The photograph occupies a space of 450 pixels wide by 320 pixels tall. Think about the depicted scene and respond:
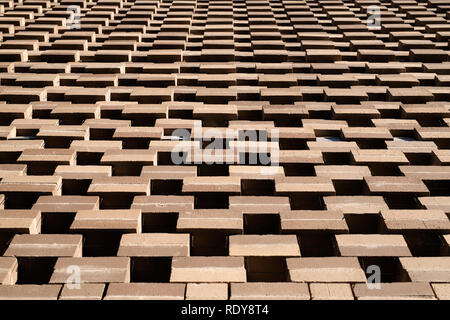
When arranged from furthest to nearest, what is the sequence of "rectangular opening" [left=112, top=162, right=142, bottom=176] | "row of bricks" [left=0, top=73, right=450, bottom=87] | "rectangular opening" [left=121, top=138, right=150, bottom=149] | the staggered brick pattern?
"row of bricks" [left=0, top=73, right=450, bottom=87], "rectangular opening" [left=121, top=138, right=150, bottom=149], "rectangular opening" [left=112, top=162, right=142, bottom=176], the staggered brick pattern

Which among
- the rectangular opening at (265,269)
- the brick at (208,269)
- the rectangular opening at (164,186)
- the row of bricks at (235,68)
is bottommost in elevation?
the rectangular opening at (265,269)

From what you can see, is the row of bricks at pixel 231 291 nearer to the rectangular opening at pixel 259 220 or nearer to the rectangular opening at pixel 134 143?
the rectangular opening at pixel 259 220

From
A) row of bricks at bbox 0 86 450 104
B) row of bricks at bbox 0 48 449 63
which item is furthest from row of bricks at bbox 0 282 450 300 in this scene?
row of bricks at bbox 0 48 449 63

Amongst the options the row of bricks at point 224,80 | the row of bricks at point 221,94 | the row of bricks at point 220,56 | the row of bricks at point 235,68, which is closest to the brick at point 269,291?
the row of bricks at point 221,94

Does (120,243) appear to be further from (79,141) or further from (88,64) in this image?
(88,64)

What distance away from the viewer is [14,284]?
1.38 meters

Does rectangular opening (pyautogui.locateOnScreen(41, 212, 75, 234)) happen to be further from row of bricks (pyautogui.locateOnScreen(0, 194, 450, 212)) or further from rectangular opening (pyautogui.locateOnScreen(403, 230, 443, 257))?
rectangular opening (pyautogui.locateOnScreen(403, 230, 443, 257))

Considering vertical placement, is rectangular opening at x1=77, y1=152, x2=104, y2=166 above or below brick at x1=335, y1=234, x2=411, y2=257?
above

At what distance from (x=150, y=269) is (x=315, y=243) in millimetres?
542

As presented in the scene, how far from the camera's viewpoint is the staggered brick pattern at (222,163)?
1.42 metres

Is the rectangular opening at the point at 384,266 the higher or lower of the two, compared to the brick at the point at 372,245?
lower

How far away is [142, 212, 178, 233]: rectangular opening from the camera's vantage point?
1611 mm

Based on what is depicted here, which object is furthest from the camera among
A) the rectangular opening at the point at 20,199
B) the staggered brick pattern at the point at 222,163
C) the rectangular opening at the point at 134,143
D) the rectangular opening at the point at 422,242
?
the rectangular opening at the point at 134,143

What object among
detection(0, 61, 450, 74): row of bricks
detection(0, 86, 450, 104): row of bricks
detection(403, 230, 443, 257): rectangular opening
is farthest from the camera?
detection(0, 61, 450, 74): row of bricks
